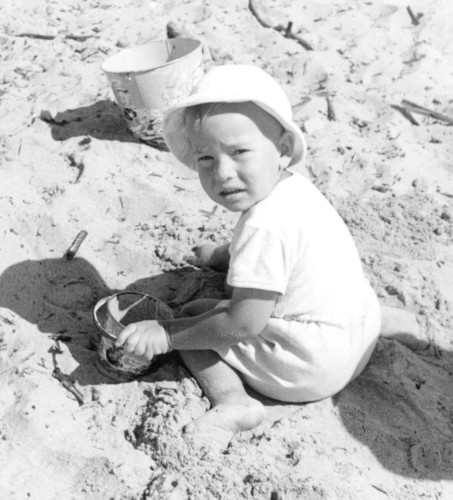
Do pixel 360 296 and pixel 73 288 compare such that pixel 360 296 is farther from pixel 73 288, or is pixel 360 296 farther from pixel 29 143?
pixel 29 143

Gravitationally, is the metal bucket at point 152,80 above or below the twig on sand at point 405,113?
above

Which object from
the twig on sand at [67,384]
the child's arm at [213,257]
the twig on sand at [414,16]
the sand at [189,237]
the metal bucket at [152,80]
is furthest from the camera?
the twig on sand at [414,16]

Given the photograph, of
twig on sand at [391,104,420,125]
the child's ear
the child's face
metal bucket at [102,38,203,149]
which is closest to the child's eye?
the child's face

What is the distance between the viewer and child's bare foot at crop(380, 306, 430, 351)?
2.83 m

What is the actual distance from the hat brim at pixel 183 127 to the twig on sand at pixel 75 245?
866mm

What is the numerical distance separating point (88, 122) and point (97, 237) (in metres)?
1.00

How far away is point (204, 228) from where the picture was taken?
10.9 ft

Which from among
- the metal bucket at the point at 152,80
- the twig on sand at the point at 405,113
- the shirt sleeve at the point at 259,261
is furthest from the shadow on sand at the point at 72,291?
the twig on sand at the point at 405,113

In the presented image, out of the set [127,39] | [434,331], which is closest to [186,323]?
[434,331]

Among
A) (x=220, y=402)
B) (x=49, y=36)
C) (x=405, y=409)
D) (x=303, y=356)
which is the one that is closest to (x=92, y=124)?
(x=49, y=36)

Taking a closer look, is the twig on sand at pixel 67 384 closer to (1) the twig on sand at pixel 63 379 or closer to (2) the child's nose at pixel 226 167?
(1) the twig on sand at pixel 63 379

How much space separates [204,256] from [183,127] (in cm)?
85

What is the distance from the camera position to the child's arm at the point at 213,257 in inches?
121

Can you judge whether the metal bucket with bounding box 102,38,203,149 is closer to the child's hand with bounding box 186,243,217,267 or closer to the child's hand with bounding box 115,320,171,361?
the child's hand with bounding box 186,243,217,267
